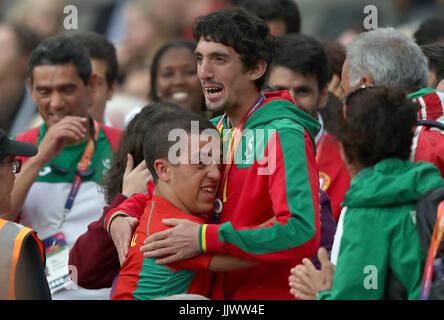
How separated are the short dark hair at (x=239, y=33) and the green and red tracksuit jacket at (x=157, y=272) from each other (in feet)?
2.83

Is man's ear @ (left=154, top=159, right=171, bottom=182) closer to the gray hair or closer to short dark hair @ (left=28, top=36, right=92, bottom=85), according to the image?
the gray hair

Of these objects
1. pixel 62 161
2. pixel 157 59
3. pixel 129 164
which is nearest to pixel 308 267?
pixel 129 164

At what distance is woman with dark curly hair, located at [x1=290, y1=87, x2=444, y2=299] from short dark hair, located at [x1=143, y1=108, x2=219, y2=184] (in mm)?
743

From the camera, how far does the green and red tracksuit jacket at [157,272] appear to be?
3.49m

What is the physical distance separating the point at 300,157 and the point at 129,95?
5.12 meters

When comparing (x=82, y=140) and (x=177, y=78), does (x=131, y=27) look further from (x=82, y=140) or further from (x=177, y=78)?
(x=82, y=140)

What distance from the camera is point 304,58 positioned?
5684mm

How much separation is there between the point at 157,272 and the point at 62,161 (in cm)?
203

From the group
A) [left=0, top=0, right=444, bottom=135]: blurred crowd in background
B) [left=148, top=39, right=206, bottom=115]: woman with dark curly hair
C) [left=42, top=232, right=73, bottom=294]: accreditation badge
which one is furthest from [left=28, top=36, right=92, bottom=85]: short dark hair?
[left=0, top=0, right=444, bottom=135]: blurred crowd in background

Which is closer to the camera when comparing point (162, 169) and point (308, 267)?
point (308, 267)

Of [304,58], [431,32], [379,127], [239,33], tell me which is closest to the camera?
[379,127]

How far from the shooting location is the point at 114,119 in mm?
7637

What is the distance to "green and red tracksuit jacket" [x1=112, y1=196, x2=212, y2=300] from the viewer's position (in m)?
3.49
